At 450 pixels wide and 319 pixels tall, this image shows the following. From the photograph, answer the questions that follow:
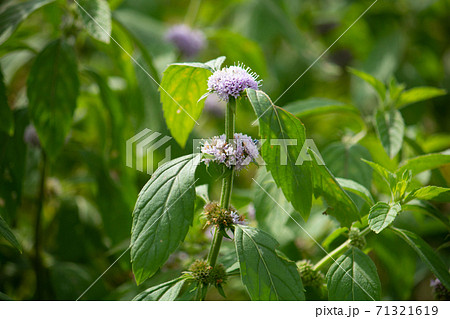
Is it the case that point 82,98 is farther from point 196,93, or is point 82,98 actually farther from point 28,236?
point 196,93

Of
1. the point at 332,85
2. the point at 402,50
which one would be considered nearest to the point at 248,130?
the point at 332,85

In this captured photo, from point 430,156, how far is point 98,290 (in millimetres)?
1075

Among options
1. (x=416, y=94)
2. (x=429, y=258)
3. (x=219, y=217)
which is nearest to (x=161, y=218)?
(x=219, y=217)

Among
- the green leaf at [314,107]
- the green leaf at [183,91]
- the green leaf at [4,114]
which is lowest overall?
the green leaf at [183,91]

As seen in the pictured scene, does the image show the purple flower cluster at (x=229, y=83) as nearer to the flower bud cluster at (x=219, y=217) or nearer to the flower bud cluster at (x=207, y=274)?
the flower bud cluster at (x=219, y=217)

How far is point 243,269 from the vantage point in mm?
765

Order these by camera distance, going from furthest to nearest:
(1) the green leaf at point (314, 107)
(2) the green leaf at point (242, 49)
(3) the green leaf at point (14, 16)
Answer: (2) the green leaf at point (242, 49)
(1) the green leaf at point (314, 107)
(3) the green leaf at point (14, 16)

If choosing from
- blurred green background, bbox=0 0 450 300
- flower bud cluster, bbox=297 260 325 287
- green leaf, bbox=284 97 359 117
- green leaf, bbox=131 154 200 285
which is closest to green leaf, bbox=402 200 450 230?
blurred green background, bbox=0 0 450 300

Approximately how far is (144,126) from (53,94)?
44cm

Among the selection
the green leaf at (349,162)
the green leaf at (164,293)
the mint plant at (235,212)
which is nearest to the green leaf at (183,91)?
the mint plant at (235,212)

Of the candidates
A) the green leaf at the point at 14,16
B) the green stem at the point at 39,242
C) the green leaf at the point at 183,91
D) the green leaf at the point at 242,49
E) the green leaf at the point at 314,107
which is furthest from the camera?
the green leaf at the point at 242,49

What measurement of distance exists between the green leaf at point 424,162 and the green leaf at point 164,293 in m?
0.57

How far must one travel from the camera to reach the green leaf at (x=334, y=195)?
2.73ft

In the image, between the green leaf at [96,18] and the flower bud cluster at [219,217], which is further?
the green leaf at [96,18]
